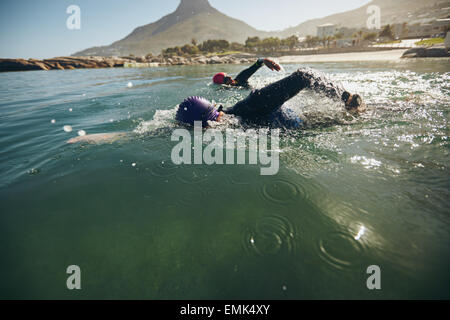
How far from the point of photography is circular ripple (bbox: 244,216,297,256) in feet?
6.01

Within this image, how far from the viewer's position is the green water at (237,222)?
5.32ft

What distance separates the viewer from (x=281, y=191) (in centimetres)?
257

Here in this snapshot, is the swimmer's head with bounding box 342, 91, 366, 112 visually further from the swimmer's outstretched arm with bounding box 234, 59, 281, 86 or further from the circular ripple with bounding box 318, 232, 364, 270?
the circular ripple with bounding box 318, 232, 364, 270

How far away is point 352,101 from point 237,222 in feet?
15.2

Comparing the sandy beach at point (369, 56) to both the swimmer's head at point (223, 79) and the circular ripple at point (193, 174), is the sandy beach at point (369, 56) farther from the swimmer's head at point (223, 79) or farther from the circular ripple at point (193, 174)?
the circular ripple at point (193, 174)

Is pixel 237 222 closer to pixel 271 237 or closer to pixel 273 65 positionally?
pixel 271 237

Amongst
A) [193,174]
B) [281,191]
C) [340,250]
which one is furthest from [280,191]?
[193,174]

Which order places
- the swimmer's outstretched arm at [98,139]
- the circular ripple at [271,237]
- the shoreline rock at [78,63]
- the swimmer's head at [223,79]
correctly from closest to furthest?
the circular ripple at [271,237]
the swimmer's outstretched arm at [98,139]
the swimmer's head at [223,79]
the shoreline rock at [78,63]

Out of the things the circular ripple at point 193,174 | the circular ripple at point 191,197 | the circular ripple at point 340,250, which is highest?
the circular ripple at point 193,174

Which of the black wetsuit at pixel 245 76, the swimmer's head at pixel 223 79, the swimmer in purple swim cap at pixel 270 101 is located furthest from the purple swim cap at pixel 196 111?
the swimmer's head at pixel 223 79

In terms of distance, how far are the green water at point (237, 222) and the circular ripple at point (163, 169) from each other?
0.02 meters

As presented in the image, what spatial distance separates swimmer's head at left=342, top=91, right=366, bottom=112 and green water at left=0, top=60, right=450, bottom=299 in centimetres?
100

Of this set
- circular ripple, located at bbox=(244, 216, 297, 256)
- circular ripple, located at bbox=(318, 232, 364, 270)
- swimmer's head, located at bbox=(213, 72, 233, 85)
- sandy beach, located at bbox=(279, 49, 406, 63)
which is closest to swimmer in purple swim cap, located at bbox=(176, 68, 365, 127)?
circular ripple, located at bbox=(244, 216, 297, 256)
